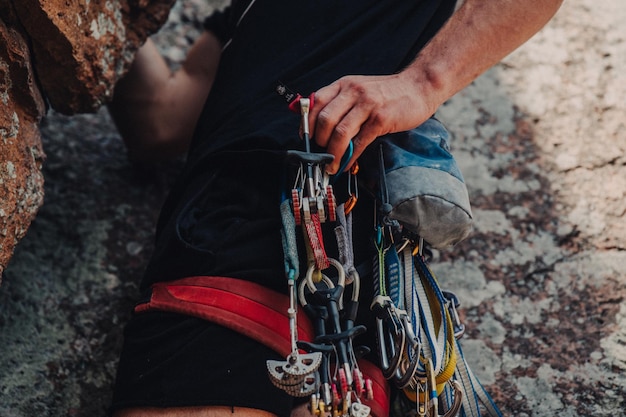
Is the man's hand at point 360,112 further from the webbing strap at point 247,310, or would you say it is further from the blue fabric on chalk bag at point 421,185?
the webbing strap at point 247,310

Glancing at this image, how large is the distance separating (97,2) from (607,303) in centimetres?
118

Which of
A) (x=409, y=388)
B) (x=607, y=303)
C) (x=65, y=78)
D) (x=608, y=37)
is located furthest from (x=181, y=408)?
(x=608, y=37)

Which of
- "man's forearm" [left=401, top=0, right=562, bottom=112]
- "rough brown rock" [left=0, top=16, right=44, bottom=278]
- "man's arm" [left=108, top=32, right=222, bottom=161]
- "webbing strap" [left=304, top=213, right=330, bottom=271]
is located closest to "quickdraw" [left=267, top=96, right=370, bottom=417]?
"webbing strap" [left=304, top=213, right=330, bottom=271]

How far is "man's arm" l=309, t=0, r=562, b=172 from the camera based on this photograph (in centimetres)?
96

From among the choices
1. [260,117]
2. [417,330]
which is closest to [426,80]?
[260,117]

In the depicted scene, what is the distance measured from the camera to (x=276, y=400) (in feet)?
3.07

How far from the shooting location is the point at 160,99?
1.57 m

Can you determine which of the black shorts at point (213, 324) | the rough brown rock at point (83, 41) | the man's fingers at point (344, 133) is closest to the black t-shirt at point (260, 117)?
the black shorts at point (213, 324)

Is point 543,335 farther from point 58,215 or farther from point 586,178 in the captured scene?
point 58,215

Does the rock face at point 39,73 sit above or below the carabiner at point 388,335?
above

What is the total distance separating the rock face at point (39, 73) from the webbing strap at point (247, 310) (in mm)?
288

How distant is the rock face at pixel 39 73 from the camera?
102 cm

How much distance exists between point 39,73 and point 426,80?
2.26 feet

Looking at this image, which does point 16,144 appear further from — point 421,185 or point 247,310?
point 421,185
